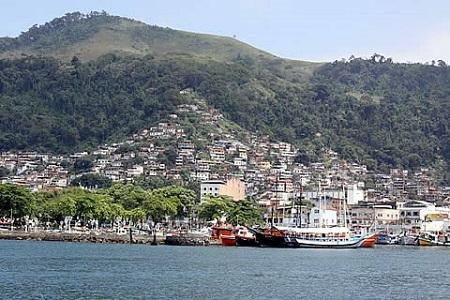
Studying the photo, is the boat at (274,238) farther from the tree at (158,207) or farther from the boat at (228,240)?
the tree at (158,207)

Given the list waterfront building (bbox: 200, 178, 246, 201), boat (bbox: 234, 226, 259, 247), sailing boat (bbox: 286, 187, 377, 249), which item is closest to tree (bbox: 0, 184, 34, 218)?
boat (bbox: 234, 226, 259, 247)

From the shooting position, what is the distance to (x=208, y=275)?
6303 centimetres

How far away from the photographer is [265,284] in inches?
2260

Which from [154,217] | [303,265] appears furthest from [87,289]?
[154,217]

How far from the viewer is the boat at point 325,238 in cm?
10844

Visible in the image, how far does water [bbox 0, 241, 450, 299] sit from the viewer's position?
169 ft

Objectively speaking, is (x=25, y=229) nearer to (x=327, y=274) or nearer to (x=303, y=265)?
(x=303, y=265)

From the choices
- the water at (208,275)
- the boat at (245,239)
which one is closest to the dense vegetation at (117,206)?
the boat at (245,239)

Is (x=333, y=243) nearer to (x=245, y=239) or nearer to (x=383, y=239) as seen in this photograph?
(x=245, y=239)

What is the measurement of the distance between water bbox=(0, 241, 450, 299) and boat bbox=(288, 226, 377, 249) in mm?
14569

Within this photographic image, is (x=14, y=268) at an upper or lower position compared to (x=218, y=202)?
lower

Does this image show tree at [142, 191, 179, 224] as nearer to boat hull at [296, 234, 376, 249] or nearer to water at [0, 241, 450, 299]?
boat hull at [296, 234, 376, 249]

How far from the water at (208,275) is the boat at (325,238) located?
1457cm

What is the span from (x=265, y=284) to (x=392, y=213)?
358 feet
